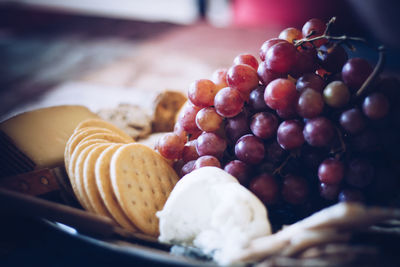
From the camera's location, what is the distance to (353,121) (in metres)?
0.46

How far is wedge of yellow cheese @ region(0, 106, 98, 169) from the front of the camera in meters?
0.65

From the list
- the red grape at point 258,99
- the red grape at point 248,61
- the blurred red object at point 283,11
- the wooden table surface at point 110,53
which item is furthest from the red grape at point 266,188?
the blurred red object at point 283,11

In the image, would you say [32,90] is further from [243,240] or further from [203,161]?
[243,240]

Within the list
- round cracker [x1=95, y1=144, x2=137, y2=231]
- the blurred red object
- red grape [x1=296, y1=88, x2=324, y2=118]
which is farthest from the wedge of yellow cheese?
the blurred red object

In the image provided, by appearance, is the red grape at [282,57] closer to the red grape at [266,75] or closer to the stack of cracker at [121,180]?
the red grape at [266,75]

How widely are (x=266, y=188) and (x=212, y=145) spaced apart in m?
0.12

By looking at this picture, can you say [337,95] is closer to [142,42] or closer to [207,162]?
[207,162]

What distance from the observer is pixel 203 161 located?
0.55 metres

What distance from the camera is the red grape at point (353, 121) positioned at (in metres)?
0.46

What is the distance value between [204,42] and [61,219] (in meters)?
1.77

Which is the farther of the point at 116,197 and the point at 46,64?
the point at 46,64

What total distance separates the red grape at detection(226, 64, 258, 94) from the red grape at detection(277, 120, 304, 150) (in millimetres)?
96

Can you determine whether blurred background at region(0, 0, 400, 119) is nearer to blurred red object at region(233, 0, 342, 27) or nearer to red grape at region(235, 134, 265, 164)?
blurred red object at region(233, 0, 342, 27)

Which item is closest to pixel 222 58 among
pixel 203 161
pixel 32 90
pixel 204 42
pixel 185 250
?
pixel 204 42
